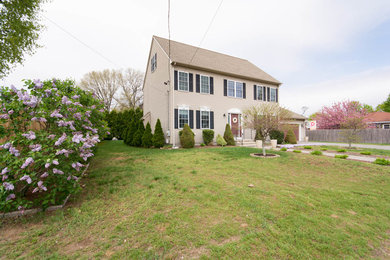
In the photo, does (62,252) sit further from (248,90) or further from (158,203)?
(248,90)

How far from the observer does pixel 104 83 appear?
2864cm

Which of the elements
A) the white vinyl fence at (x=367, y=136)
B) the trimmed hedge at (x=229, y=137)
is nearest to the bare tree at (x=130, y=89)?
the trimmed hedge at (x=229, y=137)

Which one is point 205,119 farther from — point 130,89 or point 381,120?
point 381,120

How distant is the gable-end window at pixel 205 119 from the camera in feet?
38.5

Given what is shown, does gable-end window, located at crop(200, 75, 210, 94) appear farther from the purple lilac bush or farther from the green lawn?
the purple lilac bush

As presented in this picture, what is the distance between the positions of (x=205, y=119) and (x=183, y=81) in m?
3.14

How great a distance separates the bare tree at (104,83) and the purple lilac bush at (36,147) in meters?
27.5

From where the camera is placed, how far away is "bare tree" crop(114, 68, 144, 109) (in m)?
29.9

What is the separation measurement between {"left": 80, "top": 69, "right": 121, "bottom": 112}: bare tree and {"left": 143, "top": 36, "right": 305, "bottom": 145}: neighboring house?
58.6ft

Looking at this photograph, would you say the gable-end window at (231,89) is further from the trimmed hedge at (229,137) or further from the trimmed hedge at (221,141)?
the trimmed hedge at (221,141)

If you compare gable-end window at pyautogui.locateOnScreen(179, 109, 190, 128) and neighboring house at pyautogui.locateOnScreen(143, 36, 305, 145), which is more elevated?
neighboring house at pyautogui.locateOnScreen(143, 36, 305, 145)

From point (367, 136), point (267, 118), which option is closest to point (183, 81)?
point (267, 118)

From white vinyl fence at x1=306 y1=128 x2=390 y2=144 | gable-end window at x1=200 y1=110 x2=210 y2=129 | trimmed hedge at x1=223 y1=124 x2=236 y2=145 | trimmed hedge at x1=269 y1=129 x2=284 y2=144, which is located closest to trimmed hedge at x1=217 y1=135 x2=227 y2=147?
trimmed hedge at x1=223 y1=124 x2=236 y2=145

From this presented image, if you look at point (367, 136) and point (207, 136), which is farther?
point (367, 136)
